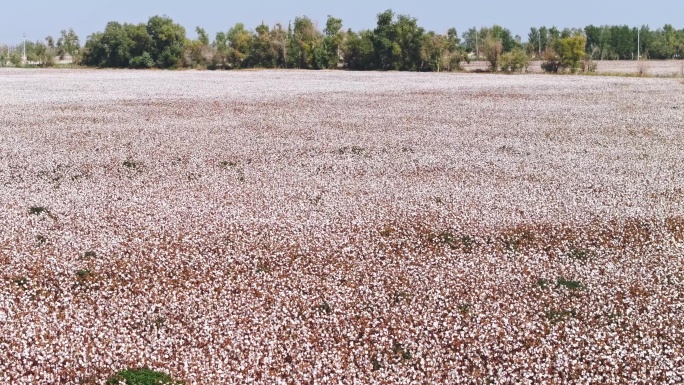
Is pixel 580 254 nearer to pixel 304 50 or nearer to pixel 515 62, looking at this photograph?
pixel 515 62

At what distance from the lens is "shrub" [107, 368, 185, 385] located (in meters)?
5.10

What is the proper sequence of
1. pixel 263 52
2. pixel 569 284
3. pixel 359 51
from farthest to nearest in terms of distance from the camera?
pixel 263 52 → pixel 359 51 → pixel 569 284

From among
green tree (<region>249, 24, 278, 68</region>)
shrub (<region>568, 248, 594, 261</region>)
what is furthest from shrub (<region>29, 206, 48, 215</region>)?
green tree (<region>249, 24, 278, 68</region>)

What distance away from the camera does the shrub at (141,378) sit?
510cm

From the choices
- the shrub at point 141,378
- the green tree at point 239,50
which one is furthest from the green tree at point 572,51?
the shrub at point 141,378

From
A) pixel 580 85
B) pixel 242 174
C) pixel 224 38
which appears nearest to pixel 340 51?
pixel 224 38

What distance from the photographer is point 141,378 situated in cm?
513

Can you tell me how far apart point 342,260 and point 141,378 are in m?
3.57

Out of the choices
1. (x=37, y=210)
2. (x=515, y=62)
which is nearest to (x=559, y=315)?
(x=37, y=210)

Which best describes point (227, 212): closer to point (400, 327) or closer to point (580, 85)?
point (400, 327)

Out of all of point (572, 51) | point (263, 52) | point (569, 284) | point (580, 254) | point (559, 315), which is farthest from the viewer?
point (263, 52)

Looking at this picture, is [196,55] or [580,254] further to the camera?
[196,55]

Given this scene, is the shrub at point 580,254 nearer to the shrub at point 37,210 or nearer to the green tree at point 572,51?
the shrub at point 37,210

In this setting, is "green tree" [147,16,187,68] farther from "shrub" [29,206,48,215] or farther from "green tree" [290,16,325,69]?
"shrub" [29,206,48,215]
